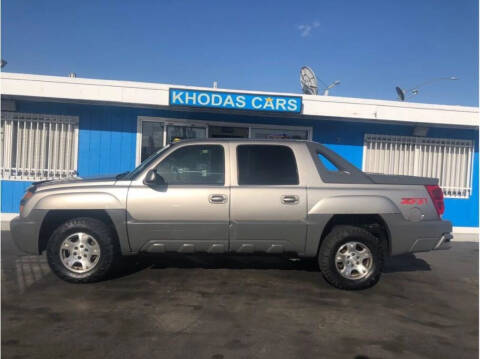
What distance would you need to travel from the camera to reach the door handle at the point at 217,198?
4.36 m

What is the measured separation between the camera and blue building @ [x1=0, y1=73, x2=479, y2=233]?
26.1 ft

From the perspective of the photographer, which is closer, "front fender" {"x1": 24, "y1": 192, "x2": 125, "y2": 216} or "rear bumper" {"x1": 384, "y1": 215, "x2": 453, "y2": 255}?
"front fender" {"x1": 24, "y1": 192, "x2": 125, "y2": 216}

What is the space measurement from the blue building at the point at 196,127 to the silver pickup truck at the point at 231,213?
3753 mm

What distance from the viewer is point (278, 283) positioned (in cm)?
475

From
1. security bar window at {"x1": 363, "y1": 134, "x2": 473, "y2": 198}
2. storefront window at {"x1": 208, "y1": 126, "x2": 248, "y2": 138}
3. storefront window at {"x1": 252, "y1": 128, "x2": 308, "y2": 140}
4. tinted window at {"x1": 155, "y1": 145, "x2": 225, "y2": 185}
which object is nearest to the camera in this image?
tinted window at {"x1": 155, "y1": 145, "x2": 225, "y2": 185}


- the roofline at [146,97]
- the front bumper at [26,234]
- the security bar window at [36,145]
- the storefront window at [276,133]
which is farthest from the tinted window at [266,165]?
the security bar window at [36,145]

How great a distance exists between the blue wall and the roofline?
0.60m

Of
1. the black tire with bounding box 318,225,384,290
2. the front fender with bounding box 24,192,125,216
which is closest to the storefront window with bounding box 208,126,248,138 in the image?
the front fender with bounding box 24,192,125,216

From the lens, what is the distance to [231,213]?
4.38 metres

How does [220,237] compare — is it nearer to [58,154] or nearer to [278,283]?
[278,283]

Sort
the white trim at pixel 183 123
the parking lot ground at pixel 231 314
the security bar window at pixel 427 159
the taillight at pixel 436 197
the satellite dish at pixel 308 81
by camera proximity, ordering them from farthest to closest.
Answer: the satellite dish at pixel 308 81
the security bar window at pixel 427 159
the white trim at pixel 183 123
the taillight at pixel 436 197
the parking lot ground at pixel 231 314

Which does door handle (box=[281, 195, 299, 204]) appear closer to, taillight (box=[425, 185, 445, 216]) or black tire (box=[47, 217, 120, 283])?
taillight (box=[425, 185, 445, 216])

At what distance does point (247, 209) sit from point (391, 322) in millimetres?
2005

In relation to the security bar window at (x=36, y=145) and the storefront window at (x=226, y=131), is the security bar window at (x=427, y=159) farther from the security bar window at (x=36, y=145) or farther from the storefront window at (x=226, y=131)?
the security bar window at (x=36, y=145)
